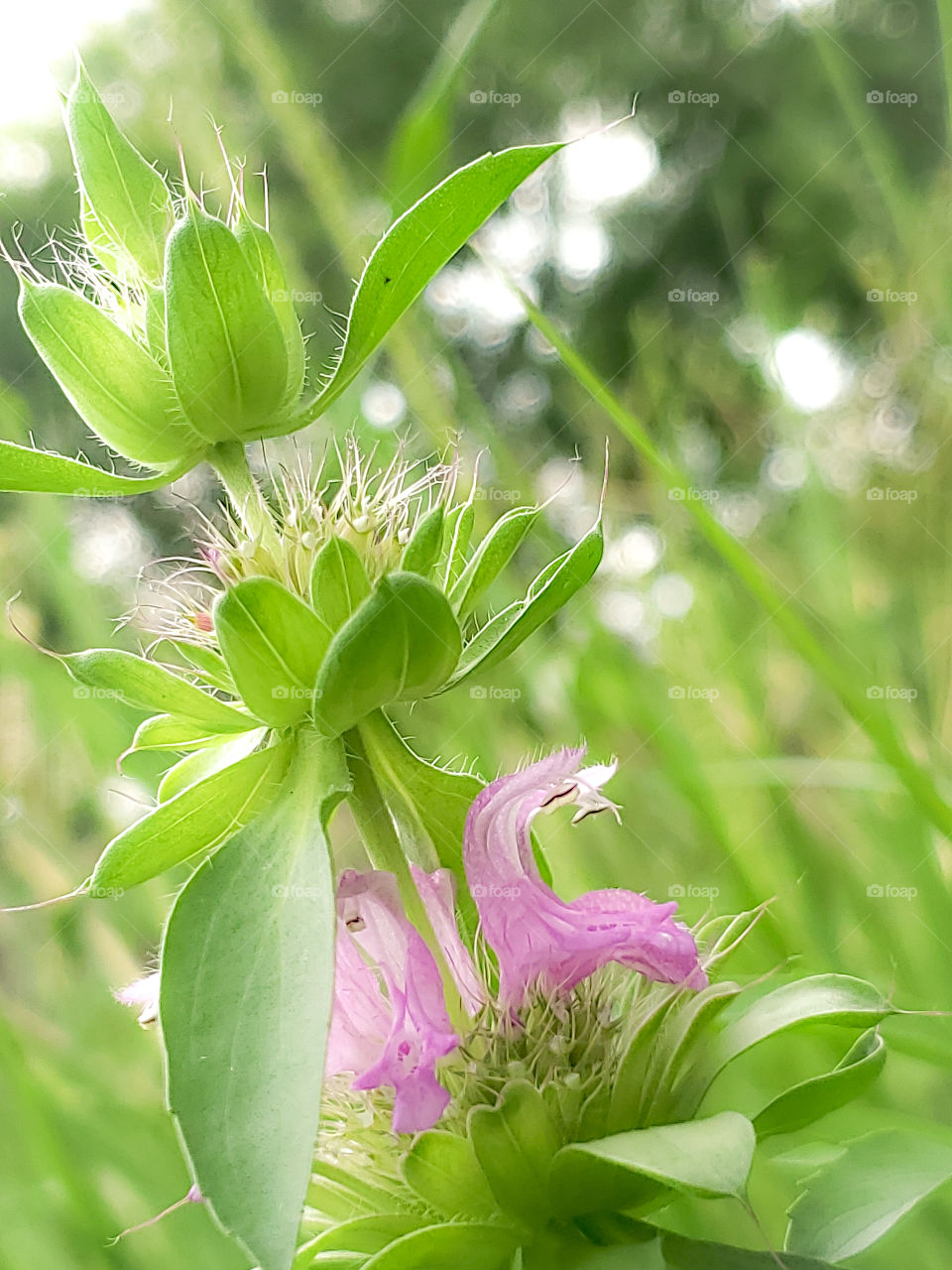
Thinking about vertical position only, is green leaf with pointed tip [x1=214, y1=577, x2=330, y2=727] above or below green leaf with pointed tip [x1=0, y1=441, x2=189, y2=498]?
below

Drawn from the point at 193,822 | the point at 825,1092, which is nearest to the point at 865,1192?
the point at 825,1092

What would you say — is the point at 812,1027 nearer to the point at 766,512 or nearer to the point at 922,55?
the point at 766,512

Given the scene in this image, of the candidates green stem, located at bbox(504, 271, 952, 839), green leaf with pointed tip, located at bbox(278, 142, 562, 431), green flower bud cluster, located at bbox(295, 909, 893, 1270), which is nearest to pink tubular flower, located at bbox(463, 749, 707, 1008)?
green flower bud cluster, located at bbox(295, 909, 893, 1270)

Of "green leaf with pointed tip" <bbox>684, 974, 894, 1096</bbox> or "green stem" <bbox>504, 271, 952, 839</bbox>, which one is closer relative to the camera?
"green leaf with pointed tip" <bbox>684, 974, 894, 1096</bbox>

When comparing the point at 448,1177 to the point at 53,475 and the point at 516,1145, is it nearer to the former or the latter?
the point at 516,1145

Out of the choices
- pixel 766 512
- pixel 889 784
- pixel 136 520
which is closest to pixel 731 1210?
pixel 889 784

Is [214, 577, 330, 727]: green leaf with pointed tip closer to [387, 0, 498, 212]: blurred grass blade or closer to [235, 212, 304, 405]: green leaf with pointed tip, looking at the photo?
[235, 212, 304, 405]: green leaf with pointed tip

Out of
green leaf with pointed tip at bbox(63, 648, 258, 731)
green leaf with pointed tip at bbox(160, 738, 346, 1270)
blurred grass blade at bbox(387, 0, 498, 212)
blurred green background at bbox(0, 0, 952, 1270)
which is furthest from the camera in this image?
blurred green background at bbox(0, 0, 952, 1270)
